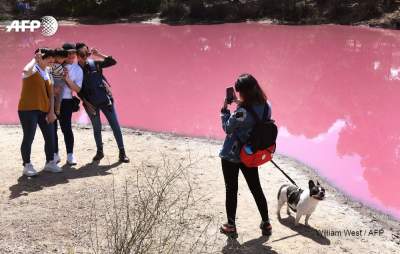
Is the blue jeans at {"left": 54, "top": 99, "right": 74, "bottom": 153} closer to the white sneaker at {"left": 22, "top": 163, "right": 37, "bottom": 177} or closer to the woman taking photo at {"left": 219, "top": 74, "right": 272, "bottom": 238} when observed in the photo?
the white sneaker at {"left": 22, "top": 163, "right": 37, "bottom": 177}

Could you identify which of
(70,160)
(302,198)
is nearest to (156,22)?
(70,160)

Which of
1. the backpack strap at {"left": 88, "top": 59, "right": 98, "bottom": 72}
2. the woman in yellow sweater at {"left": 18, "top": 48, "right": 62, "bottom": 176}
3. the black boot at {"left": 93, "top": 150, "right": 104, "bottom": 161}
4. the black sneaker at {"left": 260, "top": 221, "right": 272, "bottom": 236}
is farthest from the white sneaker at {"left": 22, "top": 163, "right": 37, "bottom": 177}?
the black sneaker at {"left": 260, "top": 221, "right": 272, "bottom": 236}

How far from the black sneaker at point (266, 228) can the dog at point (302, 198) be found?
0.33 m

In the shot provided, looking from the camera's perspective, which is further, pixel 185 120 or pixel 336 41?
pixel 336 41

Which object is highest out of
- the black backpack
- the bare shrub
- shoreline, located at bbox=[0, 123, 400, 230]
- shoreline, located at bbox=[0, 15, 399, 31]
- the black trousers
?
shoreline, located at bbox=[0, 15, 399, 31]

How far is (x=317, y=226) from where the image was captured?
190 inches

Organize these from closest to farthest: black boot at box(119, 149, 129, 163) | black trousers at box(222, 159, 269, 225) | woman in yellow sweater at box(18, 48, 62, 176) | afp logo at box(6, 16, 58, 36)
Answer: black trousers at box(222, 159, 269, 225), woman in yellow sweater at box(18, 48, 62, 176), black boot at box(119, 149, 129, 163), afp logo at box(6, 16, 58, 36)

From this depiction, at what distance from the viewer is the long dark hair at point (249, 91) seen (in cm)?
400

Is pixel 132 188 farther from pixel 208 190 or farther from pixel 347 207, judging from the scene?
pixel 347 207

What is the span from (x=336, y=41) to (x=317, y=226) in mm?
12198

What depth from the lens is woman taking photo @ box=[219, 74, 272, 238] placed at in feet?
13.2

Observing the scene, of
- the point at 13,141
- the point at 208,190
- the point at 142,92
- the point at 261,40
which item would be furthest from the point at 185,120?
the point at 261,40

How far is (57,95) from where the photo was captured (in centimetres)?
570

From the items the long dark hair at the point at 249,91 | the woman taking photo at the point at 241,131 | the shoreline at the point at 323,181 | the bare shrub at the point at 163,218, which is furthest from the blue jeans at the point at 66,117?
the long dark hair at the point at 249,91
